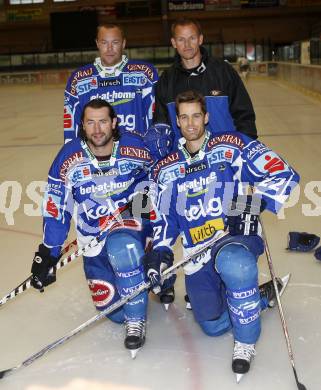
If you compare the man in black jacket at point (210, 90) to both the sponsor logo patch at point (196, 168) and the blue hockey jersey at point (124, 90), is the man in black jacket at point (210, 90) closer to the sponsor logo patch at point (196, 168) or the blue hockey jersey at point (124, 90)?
the blue hockey jersey at point (124, 90)

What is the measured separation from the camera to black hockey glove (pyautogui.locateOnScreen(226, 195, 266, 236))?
204 cm

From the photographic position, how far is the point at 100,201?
2422mm

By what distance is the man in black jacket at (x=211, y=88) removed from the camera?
2736mm

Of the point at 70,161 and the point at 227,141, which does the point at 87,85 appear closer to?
the point at 70,161

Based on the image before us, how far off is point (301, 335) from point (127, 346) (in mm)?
675

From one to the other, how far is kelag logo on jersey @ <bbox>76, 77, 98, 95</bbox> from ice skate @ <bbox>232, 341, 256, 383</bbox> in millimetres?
1587

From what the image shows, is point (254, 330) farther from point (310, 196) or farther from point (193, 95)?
point (310, 196)

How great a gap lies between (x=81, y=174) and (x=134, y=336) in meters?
0.67

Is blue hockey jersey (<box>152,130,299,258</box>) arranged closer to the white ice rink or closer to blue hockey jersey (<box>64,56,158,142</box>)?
the white ice rink

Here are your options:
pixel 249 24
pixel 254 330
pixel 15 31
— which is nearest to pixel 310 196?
pixel 254 330

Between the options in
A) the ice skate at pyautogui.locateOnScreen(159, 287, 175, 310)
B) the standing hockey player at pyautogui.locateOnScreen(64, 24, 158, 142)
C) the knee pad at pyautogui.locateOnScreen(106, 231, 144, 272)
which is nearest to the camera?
the knee pad at pyautogui.locateOnScreen(106, 231, 144, 272)

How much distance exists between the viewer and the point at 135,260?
223 cm

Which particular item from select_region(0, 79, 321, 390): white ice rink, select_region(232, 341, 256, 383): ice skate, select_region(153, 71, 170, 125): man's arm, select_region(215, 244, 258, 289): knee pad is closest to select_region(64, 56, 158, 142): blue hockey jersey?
select_region(153, 71, 170, 125): man's arm

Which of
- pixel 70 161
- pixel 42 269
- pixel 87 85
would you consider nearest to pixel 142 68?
pixel 87 85
